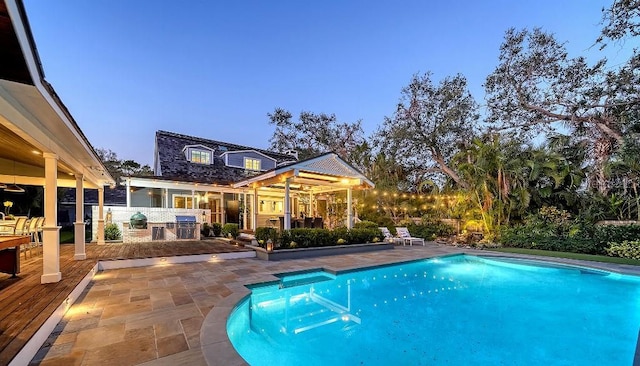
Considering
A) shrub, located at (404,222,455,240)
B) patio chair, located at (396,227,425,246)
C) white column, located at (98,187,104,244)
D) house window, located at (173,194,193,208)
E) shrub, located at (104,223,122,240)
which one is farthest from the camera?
shrub, located at (404,222,455,240)

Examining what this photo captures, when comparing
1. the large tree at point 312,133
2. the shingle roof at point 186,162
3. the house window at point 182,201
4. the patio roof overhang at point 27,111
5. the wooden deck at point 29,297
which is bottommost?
the wooden deck at point 29,297

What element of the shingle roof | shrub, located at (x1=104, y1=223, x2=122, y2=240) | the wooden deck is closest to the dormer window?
the shingle roof

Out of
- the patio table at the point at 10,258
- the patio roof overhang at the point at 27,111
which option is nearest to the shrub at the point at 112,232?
the patio roof overhang at the point at 27,111

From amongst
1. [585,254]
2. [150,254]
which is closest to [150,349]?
[150,254]

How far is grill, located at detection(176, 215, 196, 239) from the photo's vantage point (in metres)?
13.2

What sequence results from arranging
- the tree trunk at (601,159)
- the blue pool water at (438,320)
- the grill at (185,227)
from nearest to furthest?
the blue pool water at (438,320) < the tree trunk at (601,159) < the grill at (185,227)

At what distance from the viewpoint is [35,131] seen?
15.4 ft

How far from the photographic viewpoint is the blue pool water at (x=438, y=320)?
418 centimetres

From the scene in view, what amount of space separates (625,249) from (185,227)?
56.8ft

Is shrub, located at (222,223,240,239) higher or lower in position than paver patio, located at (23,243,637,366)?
higher

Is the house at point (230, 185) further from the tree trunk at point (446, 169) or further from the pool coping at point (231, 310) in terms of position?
the tree trunk at point (446, 169)

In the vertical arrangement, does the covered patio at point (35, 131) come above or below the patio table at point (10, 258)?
above

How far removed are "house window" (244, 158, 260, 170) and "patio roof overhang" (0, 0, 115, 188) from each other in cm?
1258

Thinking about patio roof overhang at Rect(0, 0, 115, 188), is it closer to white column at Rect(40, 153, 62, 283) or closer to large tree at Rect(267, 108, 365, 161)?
white column at Rect(40, 153, 62, 283)
